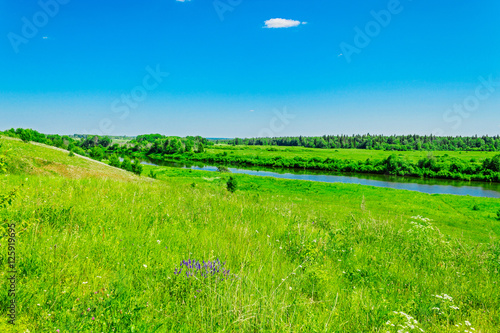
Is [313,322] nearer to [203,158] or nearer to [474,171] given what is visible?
[474,171]

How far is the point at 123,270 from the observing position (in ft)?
9.90

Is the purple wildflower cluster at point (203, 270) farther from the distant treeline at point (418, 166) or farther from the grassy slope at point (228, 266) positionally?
the distant treeline at point (418, 166)

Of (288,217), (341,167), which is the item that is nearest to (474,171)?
(341,167)

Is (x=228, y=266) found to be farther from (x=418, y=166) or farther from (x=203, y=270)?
(x=418, y=166)

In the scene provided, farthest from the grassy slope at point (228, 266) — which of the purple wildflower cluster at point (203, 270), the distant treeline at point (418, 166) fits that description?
the distant treeline at point (418, 166)

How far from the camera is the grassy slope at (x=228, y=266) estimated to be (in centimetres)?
235

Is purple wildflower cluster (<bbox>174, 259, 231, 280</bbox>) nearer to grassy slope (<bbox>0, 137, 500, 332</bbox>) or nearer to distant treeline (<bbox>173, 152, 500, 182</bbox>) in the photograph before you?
grassy slope (<bbox>0, 137, 500, 332</bbox>)

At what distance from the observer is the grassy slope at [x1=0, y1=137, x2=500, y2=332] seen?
2352mm

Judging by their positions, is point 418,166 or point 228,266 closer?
point 228,266

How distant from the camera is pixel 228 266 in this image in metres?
3.46

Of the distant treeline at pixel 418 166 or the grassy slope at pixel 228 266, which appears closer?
the grassy slope at pixel 228 266

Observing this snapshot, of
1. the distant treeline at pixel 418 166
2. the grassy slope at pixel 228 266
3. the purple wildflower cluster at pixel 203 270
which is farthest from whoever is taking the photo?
the distant treeline at pixel 418 166

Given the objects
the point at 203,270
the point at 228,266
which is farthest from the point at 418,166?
the point at 203,270

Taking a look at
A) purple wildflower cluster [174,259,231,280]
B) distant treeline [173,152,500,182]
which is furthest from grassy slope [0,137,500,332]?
distant treeline [173,152,500,182]
